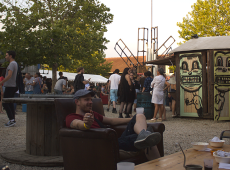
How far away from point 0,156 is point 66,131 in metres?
2.10

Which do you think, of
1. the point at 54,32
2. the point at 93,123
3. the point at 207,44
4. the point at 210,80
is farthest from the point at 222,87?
the point at 54,32

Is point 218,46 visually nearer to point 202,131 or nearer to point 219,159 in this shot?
point 202,131

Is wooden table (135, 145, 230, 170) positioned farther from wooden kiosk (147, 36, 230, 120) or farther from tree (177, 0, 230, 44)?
tree (177, 0, 230, 44)

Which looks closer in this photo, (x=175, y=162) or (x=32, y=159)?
(x=175, y=162)

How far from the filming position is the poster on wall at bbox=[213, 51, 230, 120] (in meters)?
9.59

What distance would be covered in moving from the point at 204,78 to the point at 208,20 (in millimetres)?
15784

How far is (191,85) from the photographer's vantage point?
10.2 m

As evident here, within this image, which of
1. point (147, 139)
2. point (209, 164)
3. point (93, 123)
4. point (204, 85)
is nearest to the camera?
point (209, 164)

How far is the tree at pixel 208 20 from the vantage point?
76.6 ft

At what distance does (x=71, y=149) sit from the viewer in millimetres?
3252

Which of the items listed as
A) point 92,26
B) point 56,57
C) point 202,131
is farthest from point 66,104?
point 92,26

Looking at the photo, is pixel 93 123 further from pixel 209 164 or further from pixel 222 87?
pixel 222 87

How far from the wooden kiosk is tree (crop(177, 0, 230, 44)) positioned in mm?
14493

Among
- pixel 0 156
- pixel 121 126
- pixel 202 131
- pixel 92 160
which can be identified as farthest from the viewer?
pixel 202 131
